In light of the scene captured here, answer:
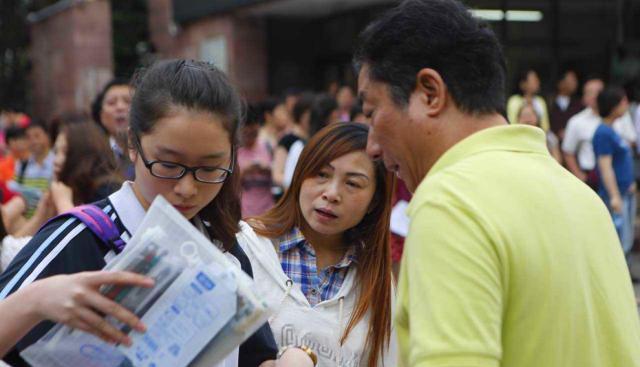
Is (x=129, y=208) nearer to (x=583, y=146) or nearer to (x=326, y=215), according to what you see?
(x=326, y=215)

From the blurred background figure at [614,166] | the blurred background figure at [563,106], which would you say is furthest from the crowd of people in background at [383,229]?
the blurred background figure at [563,106]

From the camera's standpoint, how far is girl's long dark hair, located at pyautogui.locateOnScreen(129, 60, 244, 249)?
2.19 meters

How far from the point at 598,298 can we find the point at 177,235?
853 millimetres

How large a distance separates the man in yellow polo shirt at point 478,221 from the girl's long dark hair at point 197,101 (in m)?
0.40

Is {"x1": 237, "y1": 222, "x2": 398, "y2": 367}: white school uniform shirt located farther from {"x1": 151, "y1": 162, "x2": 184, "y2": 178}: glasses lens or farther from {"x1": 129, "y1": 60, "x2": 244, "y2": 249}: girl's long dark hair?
{"x1": 151, "y1": 162, "x2": 184, "y2": 178}: glasses lens

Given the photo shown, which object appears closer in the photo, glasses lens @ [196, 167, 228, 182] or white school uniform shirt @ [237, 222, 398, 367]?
glasses lens @ [196, 167, 228, 182]

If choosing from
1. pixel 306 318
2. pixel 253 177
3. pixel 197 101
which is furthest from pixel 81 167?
pixel 197 101

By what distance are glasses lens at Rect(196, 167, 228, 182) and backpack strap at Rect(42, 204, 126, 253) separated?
0.23m

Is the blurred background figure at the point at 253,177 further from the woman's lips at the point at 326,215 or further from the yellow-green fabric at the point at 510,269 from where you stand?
the yellow-green fabric at the point at 510,269

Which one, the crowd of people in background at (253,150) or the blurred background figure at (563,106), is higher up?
the crowd of people in background at (253,150)

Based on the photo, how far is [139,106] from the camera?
224 cm

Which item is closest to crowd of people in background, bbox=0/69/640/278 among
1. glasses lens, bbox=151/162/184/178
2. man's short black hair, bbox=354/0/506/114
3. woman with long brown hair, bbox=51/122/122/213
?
woman with long brown hair, bbox=51/122/122/213

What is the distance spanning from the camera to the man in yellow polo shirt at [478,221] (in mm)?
1618

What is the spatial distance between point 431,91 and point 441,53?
0.27ft
